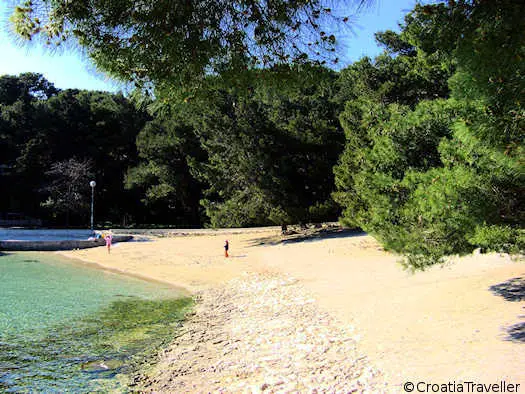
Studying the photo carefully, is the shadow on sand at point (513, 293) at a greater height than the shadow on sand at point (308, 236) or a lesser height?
lesser

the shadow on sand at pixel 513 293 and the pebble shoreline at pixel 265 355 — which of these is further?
the shadow on sand at pixel 513 293

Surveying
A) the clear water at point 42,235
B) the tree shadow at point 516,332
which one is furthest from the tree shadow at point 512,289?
the clear water at point 42,235

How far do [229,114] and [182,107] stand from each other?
69.0 feet

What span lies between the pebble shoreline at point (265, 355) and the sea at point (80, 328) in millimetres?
611

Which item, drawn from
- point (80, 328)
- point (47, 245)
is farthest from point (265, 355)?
point (47, 245)

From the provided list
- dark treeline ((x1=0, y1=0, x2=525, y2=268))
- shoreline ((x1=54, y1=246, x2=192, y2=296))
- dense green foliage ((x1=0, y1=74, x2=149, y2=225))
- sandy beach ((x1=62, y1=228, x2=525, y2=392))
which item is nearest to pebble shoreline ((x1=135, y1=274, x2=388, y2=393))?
sandy beach ((x1=62, y1=228, x2=525, y2=392))

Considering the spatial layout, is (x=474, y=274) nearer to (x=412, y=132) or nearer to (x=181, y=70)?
(x=412, y=132)

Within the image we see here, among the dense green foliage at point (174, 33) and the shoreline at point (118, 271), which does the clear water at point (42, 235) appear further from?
the dense green foliage at point (174, 33)

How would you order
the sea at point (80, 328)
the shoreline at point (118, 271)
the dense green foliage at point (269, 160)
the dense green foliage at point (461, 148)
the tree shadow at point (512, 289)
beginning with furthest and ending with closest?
the dense green foliage at point (269, 160) → the shoreline at point (118, 271) → the tree shadow at point (512, 289) → the sea at point (80, 328) → the dense green foliage at point (461, 148)

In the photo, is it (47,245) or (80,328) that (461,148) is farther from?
(47,245)

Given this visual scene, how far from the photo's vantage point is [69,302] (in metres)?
12.8

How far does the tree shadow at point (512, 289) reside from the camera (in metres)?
8.51

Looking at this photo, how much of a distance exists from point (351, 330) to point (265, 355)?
1846 mm

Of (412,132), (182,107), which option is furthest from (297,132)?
(182,107)
